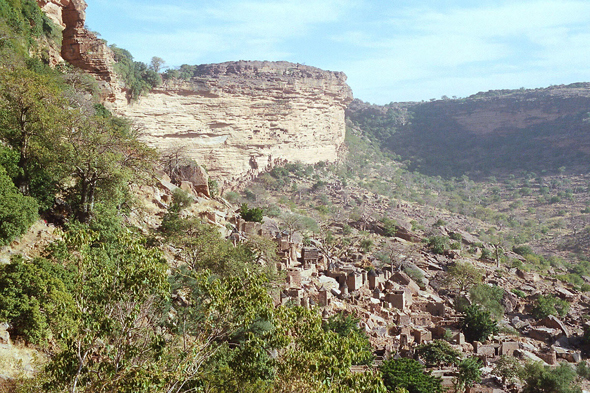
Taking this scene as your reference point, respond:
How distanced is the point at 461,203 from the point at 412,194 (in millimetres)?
6566

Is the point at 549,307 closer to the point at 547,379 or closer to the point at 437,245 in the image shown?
the point at 437,245

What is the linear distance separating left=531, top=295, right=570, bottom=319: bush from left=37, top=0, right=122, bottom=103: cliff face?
100 feet

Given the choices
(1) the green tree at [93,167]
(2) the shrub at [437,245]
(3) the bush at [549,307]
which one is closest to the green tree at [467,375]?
(3) the bush at [549,307]

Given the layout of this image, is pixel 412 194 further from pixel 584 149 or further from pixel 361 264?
pixel 361 264

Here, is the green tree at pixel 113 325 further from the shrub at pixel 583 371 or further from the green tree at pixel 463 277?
the green tree at pixel 463 277

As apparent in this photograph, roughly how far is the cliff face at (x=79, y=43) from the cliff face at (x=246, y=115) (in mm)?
4054

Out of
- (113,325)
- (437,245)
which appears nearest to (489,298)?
(437,245)

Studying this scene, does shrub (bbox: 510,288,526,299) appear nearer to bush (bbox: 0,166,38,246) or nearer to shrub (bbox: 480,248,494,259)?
shrub (bbox: 480,248,494,259)

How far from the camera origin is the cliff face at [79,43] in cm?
3269

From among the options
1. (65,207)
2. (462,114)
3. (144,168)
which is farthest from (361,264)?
(462,114)

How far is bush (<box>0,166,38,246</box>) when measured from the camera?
1224 cm

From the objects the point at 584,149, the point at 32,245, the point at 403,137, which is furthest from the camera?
the point at 403,137

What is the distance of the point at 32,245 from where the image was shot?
1333 centimetres

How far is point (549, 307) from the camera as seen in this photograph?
1129 inches
